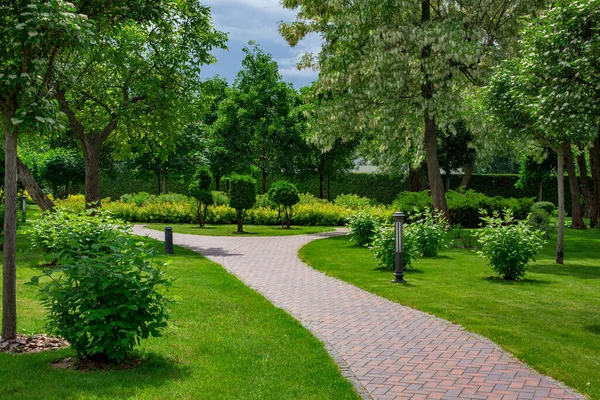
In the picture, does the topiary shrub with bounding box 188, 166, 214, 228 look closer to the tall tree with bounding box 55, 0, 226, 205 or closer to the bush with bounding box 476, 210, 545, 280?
the tall tree with bounding box 55, 0, 226, 205

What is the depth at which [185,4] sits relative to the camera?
1645 cm

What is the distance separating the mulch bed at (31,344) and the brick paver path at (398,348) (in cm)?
298

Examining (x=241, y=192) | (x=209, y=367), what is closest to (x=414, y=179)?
(x=241, y=192)

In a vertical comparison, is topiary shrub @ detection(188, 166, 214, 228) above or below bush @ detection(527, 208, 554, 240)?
above

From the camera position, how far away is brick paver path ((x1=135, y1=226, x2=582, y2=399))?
511 centimetres

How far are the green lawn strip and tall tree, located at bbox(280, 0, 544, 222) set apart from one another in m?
12.8

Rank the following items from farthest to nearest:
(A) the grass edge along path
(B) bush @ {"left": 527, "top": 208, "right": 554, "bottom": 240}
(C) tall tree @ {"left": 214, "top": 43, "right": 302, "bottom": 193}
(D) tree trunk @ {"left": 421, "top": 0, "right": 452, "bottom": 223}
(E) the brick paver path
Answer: (C) tall tree @ {"left": 214, "top": 43, "right": 302, "bottom": 193}, (A) the grass edge along path, (D) tree trunk @ {"left": 421, "top": 0, "right": 452, "bottom": 223}, (B) bush @ {"left": 527, "top": 208, "right": 554, "bottom": 240}, (E) the brick paver path

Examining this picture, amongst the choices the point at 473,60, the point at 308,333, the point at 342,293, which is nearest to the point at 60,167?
the point at 473,60

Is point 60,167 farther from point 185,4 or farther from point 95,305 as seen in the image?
point 95,305

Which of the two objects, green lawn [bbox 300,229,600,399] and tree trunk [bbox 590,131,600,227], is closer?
green lawn [bbox 300,229,600,399]

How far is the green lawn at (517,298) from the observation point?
246 inches

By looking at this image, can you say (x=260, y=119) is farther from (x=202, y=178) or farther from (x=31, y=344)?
(x=31, y=344)

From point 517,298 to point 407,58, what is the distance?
11366 mm

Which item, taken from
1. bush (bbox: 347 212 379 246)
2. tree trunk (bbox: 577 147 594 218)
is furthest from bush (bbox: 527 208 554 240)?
tree trunk (bbox: 577 147 594 218)
